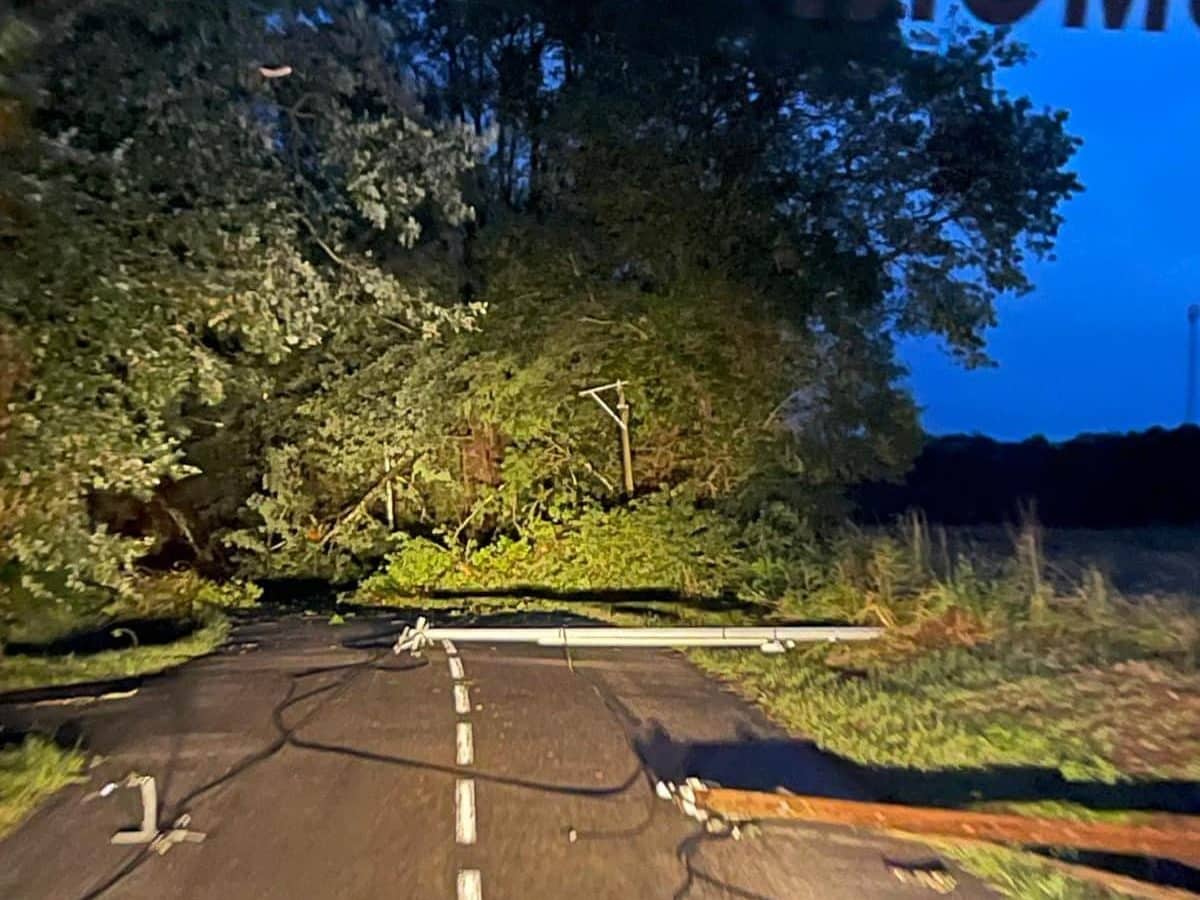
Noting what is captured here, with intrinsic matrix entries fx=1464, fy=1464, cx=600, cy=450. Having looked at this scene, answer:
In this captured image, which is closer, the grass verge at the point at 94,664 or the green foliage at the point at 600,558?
the grass verge at the point at 94,664

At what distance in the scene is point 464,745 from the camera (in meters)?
10.2

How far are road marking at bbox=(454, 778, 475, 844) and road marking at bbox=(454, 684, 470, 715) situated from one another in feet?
8.06

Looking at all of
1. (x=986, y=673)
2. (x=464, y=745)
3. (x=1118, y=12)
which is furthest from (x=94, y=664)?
(x=1118, y=12)

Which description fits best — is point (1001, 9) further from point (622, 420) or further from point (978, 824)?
point (622, 420)

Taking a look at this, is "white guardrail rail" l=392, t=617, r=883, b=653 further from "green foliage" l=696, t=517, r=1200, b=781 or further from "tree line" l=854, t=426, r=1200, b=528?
"tree line" l=854, t=426, r=1200, b=528

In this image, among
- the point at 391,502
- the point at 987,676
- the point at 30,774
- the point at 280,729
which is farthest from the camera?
the point at 391,502

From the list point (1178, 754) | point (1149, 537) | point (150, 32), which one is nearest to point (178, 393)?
point (150, 32)

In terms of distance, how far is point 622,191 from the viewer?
2270 centimetres

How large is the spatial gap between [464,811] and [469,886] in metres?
1.38

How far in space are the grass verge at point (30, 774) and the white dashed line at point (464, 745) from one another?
2.43 metres

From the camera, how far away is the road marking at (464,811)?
7859 mm

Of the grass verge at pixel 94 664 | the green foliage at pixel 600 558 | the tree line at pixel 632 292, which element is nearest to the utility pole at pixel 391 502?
the tree line at pixel 632 292

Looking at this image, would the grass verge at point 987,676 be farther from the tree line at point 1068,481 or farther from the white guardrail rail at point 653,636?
the tree line at point 1068,481

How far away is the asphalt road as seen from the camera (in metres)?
7.12
